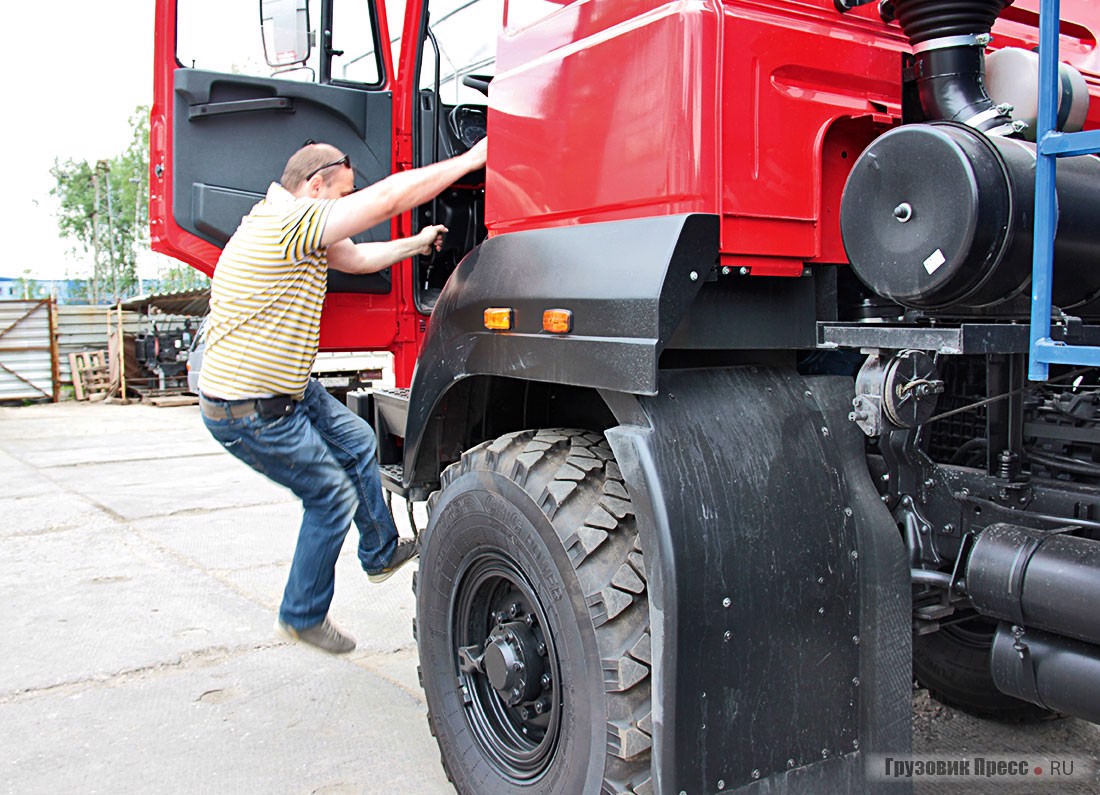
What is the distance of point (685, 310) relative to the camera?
2094 millimetres

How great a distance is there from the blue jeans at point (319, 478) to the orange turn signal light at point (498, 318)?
1.26m

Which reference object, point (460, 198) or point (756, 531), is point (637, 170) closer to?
point (756, 531)

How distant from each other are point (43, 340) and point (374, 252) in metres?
18.1

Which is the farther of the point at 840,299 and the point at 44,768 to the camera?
the point at 44,768

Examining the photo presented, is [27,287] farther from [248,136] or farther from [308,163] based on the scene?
[308,163]

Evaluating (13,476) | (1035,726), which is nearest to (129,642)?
(1035,726)

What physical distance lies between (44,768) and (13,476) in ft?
24.9

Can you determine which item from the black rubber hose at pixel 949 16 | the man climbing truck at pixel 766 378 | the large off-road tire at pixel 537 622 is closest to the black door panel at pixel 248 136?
the man climbing truck at pixel 766 378

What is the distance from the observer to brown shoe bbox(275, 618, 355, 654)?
3.85 meters

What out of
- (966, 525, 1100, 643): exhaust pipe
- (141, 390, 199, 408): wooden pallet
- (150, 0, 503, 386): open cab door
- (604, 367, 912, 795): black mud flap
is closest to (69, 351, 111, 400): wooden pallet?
(141, 390, 199, 408): wooden pallet

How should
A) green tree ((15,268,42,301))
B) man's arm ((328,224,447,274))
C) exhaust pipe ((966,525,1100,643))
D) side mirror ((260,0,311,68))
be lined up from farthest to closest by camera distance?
green tree ((15,268,42,301)) < side mirror ((260,0,311,68)) < man's arm ((328,224,447,274)) < exhaust pipe ((966,525,1100,643))

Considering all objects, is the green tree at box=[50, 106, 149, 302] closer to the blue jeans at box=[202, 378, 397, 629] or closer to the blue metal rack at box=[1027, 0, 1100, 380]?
the blue jeans at box=[202, 378, 397, 629]

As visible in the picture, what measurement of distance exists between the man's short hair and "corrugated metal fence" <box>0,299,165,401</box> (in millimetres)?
17353

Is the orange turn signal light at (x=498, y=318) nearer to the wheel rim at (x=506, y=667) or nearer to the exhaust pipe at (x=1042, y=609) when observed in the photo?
the wheel rim at (x=506, y=667)
